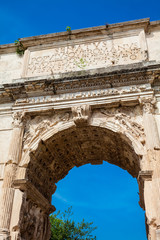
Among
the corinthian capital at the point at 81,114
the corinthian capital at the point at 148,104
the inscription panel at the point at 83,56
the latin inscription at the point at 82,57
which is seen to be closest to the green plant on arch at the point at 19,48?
the inscription panel at the point at 83,56

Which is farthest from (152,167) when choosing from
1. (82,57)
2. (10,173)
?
(82,57)

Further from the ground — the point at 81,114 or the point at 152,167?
the point at 81,114

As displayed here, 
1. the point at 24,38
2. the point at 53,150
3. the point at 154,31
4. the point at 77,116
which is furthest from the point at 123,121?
the point at 24,38

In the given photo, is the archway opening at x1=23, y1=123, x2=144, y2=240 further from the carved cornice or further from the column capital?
the carved cornice

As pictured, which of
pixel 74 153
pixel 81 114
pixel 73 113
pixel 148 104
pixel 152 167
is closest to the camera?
pixel 152 167

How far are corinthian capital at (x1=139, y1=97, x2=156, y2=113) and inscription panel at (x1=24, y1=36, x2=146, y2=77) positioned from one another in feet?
4.97

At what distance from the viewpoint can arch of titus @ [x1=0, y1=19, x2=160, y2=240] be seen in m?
6.48

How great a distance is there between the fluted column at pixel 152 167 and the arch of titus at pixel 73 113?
0.02 meters

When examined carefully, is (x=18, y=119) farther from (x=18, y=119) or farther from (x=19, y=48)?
(x=19, y=48)

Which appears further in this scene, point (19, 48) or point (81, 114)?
point (19, 48)

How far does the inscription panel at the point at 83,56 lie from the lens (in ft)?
26.5

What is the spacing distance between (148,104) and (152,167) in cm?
176

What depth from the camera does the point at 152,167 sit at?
5.98 meters

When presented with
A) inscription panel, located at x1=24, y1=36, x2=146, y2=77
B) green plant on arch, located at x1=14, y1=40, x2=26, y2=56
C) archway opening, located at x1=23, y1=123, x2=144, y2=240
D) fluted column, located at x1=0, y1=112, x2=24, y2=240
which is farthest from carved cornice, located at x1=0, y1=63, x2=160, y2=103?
green plant on arch, located at x1=14, y1=40, x2=26, y2=56
